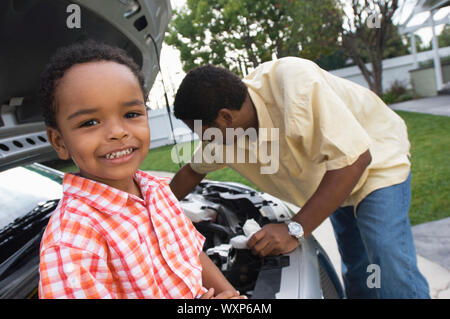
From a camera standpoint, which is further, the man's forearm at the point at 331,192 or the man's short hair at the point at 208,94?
the man's short hair at the point at 208,94

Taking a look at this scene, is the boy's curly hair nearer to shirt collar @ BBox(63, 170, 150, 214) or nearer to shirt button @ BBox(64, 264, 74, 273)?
shirt collar @ BBox(63, 170, 150, 214)

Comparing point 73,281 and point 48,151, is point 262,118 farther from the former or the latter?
point 73,281

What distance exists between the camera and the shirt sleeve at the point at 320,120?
1.38m

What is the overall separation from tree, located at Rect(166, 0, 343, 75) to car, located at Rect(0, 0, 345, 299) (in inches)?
63.6

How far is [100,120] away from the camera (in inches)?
32.9

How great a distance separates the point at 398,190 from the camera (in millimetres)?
1591

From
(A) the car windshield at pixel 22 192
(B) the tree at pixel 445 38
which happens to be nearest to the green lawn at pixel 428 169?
(A) the car windshield at pixel 22 192

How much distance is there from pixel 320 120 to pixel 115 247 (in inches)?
38.3

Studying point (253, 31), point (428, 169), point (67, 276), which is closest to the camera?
point (67, 276)

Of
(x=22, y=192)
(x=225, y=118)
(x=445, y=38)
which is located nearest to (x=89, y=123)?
(x=225, y=118)

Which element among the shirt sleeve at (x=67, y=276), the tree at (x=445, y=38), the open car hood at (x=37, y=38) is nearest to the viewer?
the shirt sleeve at (x=67, y=276)

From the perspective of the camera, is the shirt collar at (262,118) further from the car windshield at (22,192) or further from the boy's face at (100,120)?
the car windshield at (22,192)

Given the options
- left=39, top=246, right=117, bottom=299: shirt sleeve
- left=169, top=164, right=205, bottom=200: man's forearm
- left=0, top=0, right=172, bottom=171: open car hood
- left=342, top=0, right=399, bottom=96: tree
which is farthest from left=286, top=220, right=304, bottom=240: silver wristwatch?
left=342, top=0, right=399, bottom=96: tree

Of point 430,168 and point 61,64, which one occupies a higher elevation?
point 61,64
